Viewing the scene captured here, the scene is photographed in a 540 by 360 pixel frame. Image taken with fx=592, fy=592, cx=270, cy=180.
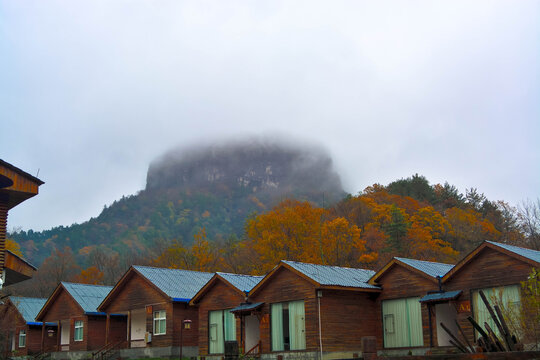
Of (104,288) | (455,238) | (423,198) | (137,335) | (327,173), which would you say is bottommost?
(137,335)

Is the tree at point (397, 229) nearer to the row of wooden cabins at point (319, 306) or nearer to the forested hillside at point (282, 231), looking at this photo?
the forested hillside at point (282, 231)

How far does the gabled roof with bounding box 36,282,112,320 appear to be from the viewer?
41938 millimetres

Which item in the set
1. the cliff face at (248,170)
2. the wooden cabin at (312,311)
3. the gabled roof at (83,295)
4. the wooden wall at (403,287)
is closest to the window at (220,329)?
the wooden cabin at (312,311)

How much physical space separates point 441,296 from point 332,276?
5.76 metres

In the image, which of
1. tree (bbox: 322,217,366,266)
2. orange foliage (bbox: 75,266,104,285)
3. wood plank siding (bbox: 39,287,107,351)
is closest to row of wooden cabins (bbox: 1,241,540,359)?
wood plank siding (bbox: 39,287,107,351)

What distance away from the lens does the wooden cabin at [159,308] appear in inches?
1426

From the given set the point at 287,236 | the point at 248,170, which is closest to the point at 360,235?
the point at 287,236

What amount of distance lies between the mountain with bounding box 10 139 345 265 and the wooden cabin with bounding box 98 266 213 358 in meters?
47.7

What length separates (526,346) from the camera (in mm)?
19812

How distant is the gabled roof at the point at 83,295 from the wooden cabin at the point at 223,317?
35.9 feet

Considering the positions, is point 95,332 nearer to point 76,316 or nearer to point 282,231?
point 76,316

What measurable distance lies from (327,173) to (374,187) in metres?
76.4

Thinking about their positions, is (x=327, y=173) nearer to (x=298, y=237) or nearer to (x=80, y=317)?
(x=298, y=237)

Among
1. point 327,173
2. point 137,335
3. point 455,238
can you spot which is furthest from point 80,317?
point 327,173
